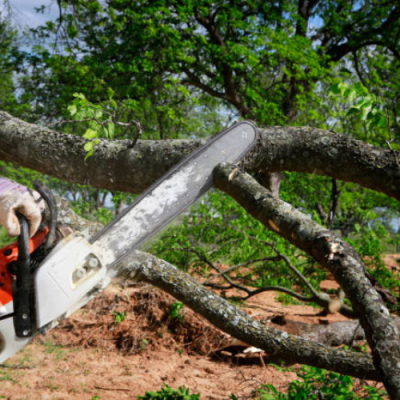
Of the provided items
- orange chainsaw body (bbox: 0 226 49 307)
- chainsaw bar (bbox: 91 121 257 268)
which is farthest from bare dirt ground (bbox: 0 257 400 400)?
orange chainsaw body (bbox: 0 226 49 307)

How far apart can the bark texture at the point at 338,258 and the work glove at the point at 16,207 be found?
0.94 m

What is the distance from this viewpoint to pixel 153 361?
382cm

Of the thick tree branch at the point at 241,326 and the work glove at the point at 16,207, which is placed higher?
the work glove at the point at 16,207

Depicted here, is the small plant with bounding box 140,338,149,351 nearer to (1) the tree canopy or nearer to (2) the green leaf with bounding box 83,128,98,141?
(1) the tree canopy

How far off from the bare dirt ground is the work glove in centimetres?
215

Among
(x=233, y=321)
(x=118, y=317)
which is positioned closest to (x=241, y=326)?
(x=233, y=321)

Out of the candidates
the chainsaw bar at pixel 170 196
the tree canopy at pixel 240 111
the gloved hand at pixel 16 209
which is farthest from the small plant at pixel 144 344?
the gloved hand at pixel 16 209

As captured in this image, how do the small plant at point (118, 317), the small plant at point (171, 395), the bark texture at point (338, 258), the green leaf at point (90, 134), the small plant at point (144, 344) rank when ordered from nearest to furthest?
the bark texture at point (338, 258) < the green leaf at point (90, 134) < the small plant at point (171, 395) < the small plant at point (144, 344) < the small plant at point (118, 317)

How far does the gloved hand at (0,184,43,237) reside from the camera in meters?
1.22

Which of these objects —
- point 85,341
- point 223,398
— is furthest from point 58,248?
point 85,341

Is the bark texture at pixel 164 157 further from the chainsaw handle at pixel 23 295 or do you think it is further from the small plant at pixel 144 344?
the small plant at pixel 144 344

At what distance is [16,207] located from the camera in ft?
4.09

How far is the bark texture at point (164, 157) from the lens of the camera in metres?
2.30

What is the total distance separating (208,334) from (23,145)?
274 centimetres
